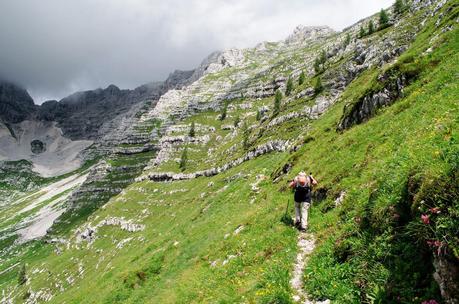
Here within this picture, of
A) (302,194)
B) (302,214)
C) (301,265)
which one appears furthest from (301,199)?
(301,265)

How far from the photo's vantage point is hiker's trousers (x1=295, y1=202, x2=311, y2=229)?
1836cm

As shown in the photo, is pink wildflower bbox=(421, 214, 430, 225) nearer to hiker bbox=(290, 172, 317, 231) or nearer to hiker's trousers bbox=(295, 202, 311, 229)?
hiker's trousers bbox=(295, 202, 311, 229)

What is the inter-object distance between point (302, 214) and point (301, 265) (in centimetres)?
428

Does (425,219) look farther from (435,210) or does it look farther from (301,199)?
(301,199)

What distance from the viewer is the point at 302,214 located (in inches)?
738

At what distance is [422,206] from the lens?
9.42 m

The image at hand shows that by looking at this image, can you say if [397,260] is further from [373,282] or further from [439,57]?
[439,57]

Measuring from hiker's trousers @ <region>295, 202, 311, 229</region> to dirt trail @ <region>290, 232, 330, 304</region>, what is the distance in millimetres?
615

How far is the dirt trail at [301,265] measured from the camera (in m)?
12.5

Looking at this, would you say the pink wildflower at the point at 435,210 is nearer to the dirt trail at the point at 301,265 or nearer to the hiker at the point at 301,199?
the dirt trail at the point at 301,265

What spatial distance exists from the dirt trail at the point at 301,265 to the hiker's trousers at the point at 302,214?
615 millimetres

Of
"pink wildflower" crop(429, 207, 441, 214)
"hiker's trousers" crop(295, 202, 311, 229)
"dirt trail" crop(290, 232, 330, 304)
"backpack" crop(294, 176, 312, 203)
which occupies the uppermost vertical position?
"pink wildflower" crop(429, 207, 441, 214)

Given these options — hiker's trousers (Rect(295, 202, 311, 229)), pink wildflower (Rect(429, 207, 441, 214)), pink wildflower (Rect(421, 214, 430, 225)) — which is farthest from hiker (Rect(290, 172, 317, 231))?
pink wildflower (Rect(429, 207, 441, 214))

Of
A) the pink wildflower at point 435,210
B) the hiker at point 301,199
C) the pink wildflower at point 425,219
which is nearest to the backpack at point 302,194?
the hiker at point 301,199
